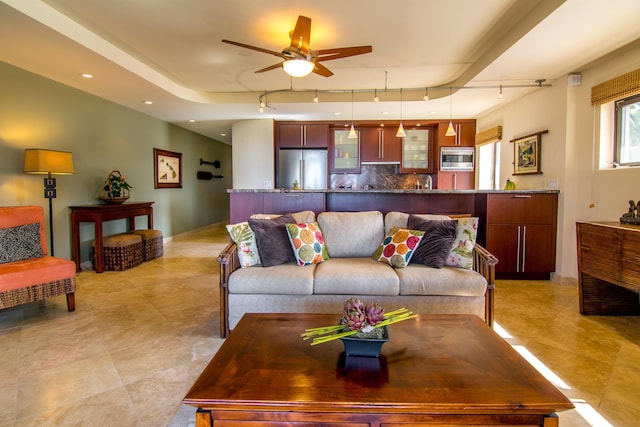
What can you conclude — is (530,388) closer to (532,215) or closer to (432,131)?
(532,215)

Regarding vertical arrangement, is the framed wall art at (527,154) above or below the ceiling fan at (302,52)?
below

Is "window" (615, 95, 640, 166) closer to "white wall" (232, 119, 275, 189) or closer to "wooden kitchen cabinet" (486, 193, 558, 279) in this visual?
"wooden kitchen cabinet" (486, 193, 558, 279)

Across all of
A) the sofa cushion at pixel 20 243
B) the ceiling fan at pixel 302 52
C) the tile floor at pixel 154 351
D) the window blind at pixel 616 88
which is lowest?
the tile floor at pixel 154 351

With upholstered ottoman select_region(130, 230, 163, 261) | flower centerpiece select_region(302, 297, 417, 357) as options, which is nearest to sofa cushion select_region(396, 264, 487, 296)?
flower centerpiece select_region(302, 297, 417, 357)

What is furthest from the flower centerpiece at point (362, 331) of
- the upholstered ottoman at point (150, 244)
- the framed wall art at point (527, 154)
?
the upholstered ottoman at point (150, 244)

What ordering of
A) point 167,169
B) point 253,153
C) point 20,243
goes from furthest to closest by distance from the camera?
point 167,169 < point 253,153 < point 20,243

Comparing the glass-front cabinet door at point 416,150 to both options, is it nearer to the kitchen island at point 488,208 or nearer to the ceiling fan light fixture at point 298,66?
the kitchen island at point 488,208

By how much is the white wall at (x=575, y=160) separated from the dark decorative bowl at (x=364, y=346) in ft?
10.4

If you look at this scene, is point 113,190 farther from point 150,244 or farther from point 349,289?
point 349,289

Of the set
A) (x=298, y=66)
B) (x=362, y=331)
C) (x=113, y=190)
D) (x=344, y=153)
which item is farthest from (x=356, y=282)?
(x=344, y=153)

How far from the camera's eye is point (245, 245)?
2.66 m

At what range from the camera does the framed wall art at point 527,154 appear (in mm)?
4309

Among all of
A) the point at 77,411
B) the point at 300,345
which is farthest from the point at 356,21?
the point at 77,411

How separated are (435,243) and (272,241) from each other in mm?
1294
